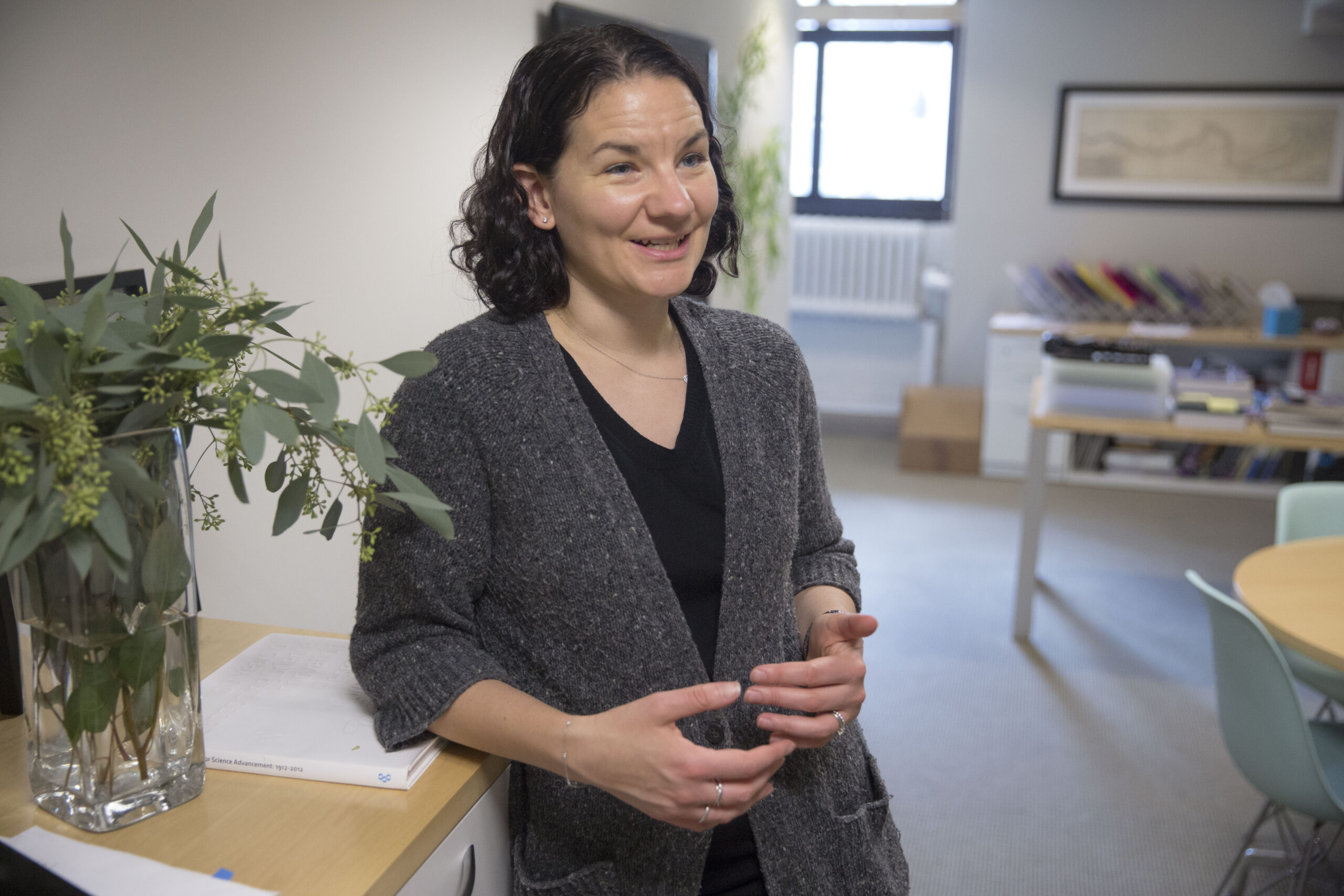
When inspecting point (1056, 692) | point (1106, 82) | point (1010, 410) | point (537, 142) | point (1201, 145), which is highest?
point (1106, 82)

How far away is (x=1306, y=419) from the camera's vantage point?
11.2ft

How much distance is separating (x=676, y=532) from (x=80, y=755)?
62 centimetres

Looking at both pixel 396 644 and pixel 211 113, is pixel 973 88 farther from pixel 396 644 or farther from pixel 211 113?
pixel 396 644

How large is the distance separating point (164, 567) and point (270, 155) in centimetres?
84

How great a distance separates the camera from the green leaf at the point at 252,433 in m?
0.83

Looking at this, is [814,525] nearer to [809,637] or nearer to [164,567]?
[809,637]

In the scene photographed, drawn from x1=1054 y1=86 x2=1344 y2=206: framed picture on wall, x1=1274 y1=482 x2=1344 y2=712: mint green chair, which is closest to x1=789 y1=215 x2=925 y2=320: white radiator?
x1=1054 y1=86 x2=1344 y2=206: framed picture on wall

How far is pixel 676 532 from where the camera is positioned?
122 centimetres

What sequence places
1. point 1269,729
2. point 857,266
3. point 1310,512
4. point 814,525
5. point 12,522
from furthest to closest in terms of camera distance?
point 857,266, point 1310,512, point 1269,729, point 814,525, point 12,522

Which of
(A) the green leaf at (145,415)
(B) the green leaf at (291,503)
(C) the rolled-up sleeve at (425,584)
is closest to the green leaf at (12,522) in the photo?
(A) the green leaf at (145,415)

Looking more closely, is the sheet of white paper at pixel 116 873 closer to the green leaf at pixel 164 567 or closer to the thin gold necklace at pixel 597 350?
the green leaf at pixel 164 567

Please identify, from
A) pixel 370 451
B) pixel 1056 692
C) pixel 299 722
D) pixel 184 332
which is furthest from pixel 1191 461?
pixel 184 332

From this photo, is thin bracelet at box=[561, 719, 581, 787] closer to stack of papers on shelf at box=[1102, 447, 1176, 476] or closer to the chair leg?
the chair leg

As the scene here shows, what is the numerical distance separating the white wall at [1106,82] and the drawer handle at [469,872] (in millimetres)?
5272
